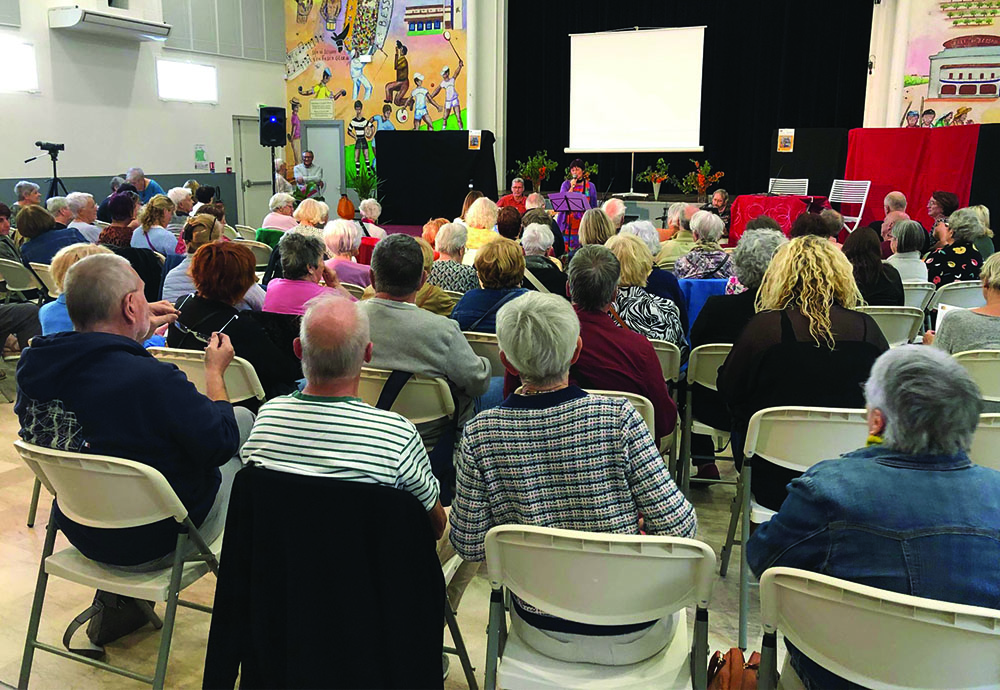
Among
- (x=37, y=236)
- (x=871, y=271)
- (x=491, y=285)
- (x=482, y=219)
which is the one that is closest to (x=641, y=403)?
(x=491, y=285)

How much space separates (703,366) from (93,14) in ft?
35.5

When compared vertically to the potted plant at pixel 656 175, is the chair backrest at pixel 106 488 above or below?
below

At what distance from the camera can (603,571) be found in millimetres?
1583

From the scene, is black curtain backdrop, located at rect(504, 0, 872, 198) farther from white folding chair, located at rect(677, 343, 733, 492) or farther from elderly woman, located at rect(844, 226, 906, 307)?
white folding chair, located at rect(677, 343, 733, 492)

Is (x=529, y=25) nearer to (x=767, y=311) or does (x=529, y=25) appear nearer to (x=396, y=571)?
(x=767, y=311)

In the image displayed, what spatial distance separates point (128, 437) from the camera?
6.83 ft

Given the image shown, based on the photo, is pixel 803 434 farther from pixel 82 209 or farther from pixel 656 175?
pixel 656 175

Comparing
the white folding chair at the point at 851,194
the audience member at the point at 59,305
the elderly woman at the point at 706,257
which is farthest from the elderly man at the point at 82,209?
the white folding chair at the point at 851,194

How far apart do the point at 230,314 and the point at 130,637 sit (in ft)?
3.87

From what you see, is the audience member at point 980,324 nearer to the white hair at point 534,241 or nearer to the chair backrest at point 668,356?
the chair backrest at point 668,356

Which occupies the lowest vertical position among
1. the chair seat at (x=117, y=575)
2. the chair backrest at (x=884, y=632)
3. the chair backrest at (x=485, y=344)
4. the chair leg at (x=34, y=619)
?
the chair leg at (x=34, y=619)

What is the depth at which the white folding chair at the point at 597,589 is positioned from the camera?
1555 millimetres

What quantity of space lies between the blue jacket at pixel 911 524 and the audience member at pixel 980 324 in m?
1.88

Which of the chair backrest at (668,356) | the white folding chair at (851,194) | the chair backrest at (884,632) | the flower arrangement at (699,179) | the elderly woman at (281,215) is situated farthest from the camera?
the flower arrangement at (699,179)
